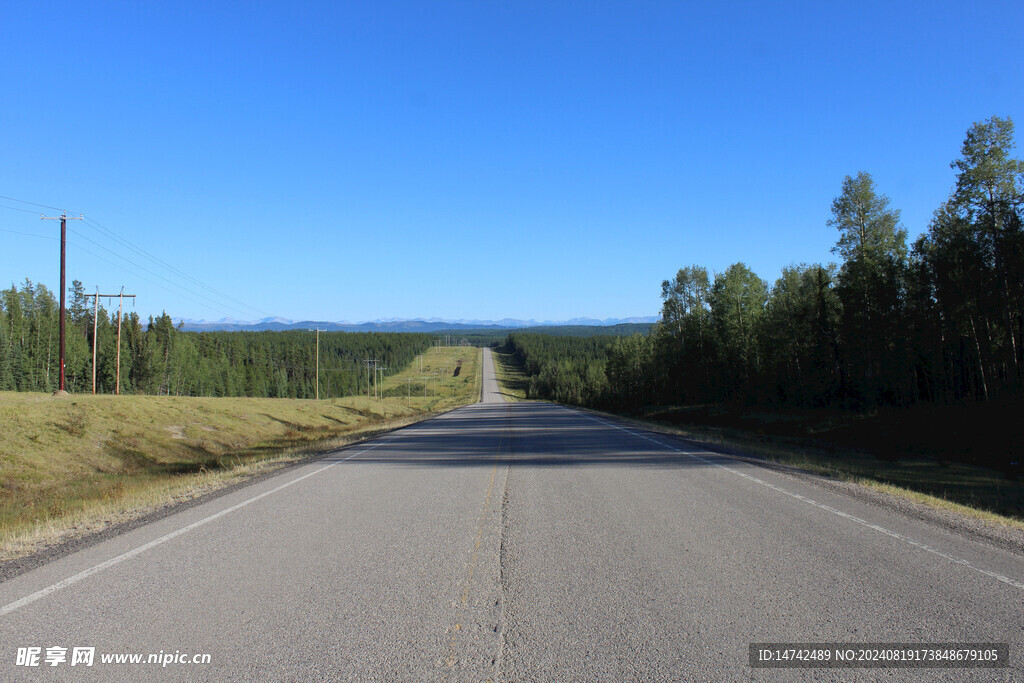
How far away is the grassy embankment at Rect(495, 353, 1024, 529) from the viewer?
49.6 ft

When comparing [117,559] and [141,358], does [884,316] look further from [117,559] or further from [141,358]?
[141,358]

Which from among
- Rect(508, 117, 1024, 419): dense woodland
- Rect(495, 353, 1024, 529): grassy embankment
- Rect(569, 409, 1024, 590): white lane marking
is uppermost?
Rect(508, 117, 1024, 419): dense woodland

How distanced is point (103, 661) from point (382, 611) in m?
1.97

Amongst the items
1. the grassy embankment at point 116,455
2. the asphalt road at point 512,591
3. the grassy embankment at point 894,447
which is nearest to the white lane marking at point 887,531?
the asphalt road at point 512,591

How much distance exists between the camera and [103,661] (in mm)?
4246

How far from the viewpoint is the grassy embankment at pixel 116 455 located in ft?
33.4

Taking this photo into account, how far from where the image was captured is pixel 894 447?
32.0m

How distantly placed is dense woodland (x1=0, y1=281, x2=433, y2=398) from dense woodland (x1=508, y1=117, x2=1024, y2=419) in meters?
64.7


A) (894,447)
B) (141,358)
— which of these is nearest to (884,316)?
(894,447)

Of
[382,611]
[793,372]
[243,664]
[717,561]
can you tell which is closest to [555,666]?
[382,611]

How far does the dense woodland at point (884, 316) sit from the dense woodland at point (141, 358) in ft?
212

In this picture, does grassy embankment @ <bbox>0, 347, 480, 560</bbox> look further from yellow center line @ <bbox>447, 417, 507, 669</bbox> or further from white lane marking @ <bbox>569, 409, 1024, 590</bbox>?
white lane marking @ <bbox>569, 409, 1024, 590</bbox>

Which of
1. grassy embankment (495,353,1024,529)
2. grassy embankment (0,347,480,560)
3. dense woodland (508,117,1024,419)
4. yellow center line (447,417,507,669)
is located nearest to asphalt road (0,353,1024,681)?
yellow center line (447,417,507,669)

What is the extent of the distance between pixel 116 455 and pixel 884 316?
1711 inches
